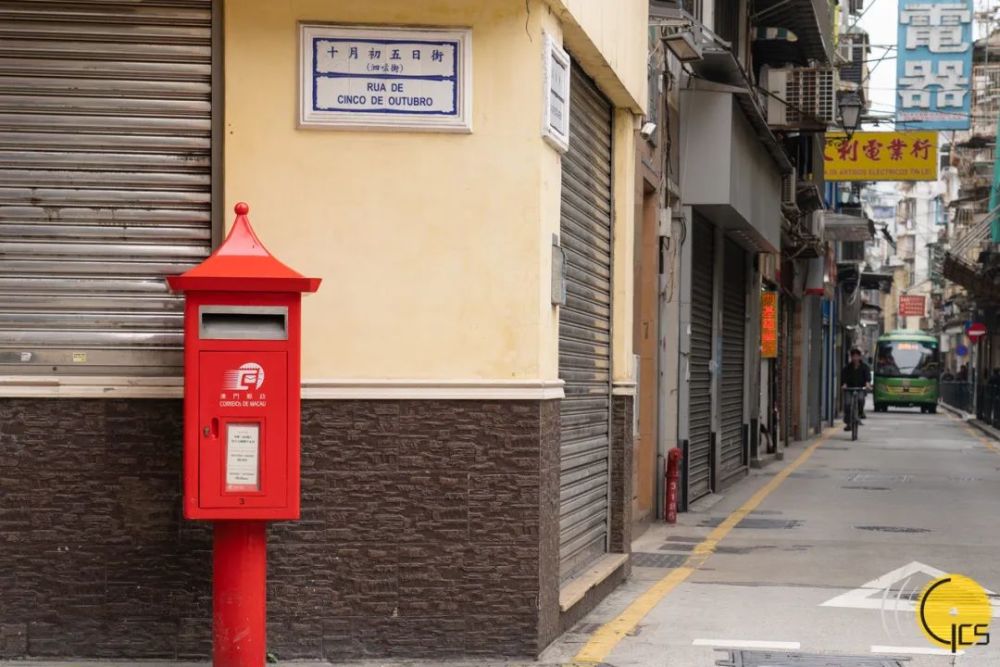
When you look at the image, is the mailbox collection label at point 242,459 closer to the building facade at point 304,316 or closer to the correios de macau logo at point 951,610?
the building facade at point 304,316

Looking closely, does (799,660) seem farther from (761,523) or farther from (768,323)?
(768,323)

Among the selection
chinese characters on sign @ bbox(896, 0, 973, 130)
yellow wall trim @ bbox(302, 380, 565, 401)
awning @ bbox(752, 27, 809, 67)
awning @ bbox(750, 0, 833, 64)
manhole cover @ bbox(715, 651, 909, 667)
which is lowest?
manhole cover @ bbox(715, 651, 909, 667)

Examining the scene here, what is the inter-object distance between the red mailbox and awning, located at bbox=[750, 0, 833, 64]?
17496 millimetres

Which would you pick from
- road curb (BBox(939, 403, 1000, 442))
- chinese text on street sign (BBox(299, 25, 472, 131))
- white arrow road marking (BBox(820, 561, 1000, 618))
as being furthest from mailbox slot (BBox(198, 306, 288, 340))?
road curb (BBox(939, 403, 1000, 442))

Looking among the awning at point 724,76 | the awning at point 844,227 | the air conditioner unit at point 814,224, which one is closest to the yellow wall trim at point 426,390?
the awning at point 724,76

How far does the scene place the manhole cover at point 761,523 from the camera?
15516 millimetres

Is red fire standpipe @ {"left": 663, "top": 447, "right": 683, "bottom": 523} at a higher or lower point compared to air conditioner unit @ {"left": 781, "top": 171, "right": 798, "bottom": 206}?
lower

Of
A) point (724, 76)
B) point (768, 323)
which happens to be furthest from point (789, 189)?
point (724, 76)

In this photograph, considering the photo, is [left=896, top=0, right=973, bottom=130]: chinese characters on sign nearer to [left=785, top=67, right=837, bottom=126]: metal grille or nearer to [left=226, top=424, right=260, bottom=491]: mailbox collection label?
[left=785, top=67, right=837, bottom=126]: metal grille

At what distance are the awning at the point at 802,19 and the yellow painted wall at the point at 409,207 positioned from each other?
16.2m

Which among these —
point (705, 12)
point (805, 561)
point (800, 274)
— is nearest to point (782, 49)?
point (705, 12)

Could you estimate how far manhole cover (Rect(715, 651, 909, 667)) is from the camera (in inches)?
320

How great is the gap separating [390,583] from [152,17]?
300 cm

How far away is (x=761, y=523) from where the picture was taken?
627 inches
